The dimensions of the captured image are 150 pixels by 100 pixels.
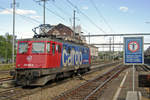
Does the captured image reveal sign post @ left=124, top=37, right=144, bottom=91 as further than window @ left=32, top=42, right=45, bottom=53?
No

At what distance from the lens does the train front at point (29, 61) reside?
12500 mm

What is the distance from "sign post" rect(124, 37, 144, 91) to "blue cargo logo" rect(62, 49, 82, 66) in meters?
7.32

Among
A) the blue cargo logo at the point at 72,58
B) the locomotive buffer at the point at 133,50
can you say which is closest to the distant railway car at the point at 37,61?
the blue cargo logo at the point at 72,58

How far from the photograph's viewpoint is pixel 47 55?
12961 millimetres

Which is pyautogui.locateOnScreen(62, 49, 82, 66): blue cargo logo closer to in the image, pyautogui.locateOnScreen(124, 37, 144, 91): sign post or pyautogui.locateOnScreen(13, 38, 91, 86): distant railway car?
pyautogui.locateOnScreen(13, 38, 91, 86): distant railway car

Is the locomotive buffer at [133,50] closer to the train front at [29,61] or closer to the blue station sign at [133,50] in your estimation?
the blue station sign at [133,50]

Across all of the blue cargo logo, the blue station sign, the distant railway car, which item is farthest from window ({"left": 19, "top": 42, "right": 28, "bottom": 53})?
the blue station sign

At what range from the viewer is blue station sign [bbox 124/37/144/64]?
8477 mm

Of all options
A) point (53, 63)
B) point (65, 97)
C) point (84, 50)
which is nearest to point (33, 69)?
point (53, 63)

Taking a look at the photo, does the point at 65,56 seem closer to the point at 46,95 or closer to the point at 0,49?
the point at 46,95

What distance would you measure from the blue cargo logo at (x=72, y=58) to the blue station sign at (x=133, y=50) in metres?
7.31

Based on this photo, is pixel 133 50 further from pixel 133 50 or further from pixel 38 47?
pixel 38 47

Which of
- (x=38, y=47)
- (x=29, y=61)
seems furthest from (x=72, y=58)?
(x=29, y=61)

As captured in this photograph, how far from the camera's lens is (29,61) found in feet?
42.2
